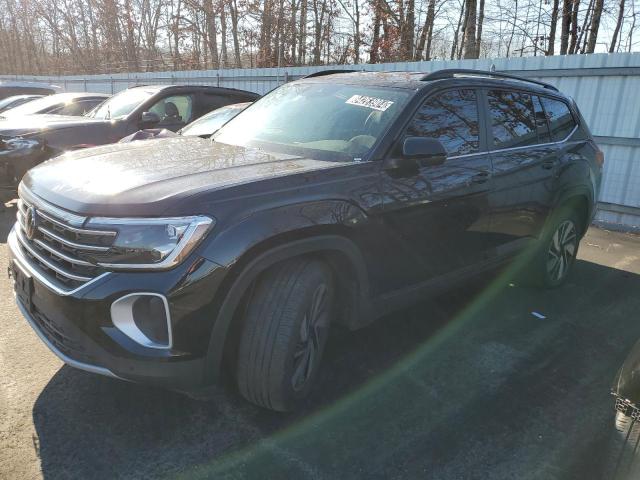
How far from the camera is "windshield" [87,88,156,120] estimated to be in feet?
23.3

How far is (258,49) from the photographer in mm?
24609

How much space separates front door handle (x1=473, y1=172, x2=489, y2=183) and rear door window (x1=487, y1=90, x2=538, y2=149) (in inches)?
12.9

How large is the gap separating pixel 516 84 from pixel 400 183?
194 centimetres

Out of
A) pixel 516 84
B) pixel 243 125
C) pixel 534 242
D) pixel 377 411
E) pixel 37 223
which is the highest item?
pixel 516 84

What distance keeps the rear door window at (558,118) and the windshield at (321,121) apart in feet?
6.24

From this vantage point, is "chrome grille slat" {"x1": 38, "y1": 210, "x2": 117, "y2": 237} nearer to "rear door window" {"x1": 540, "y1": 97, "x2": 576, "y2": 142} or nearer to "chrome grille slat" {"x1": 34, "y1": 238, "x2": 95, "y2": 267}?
"chrome grille slat" {"x1": 34, "y1": 238, "x2": 95, "y2": 267}

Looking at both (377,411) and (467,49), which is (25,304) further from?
(467,49)

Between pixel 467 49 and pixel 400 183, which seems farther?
pixel 467 49

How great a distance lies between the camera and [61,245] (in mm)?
2363

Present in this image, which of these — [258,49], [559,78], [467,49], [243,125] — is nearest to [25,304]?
[243,125]

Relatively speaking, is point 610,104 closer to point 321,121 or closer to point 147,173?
point 321,121

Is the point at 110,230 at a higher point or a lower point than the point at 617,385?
higher

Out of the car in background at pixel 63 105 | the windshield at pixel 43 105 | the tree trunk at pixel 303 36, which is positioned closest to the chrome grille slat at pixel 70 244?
the car in background at pixel 63 105

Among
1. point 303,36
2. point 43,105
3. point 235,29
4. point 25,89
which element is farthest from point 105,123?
point 235,29
